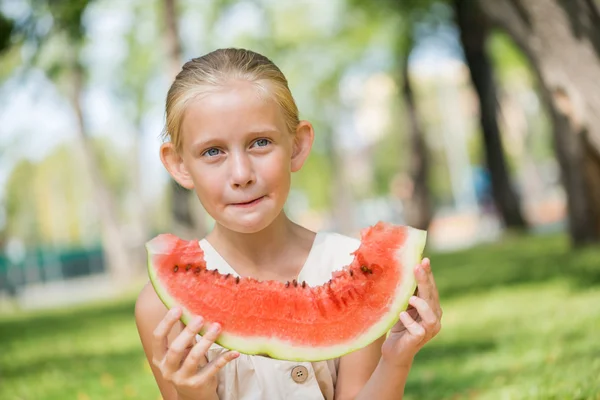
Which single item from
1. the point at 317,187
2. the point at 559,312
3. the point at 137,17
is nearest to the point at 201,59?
the point at 559,312

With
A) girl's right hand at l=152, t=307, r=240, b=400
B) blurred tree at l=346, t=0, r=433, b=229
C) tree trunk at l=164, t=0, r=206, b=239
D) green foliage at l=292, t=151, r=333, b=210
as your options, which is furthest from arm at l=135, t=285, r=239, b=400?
green foliage at l=292, t=151, r=333, b=210

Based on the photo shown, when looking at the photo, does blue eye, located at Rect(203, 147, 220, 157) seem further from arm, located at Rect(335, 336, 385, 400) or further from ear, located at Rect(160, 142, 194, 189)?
arm, located at Rect(335, 336, 385, 400)

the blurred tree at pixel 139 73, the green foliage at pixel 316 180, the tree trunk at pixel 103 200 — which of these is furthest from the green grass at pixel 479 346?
the green foliage at pixel 316 180

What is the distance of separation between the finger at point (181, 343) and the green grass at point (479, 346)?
196 centimetres

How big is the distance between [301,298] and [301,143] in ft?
1.49

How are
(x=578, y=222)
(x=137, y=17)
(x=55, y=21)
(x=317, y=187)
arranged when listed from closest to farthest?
(x=578, y=222) → (x=55, y=21) → (x=137, y=17) → (x=317, y=187)

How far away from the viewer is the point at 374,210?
185 feet

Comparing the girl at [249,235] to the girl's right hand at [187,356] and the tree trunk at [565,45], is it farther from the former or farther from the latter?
the tree trunk at [565,45]

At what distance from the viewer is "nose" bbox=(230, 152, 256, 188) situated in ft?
6.70

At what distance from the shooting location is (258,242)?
2.31 meters

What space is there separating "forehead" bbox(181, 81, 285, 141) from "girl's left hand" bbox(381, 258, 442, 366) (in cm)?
Answer: 55

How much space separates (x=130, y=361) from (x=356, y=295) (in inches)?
206

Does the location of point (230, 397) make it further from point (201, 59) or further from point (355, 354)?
point (201, 59)

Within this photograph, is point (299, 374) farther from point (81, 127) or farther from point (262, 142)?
point (81, 127)
